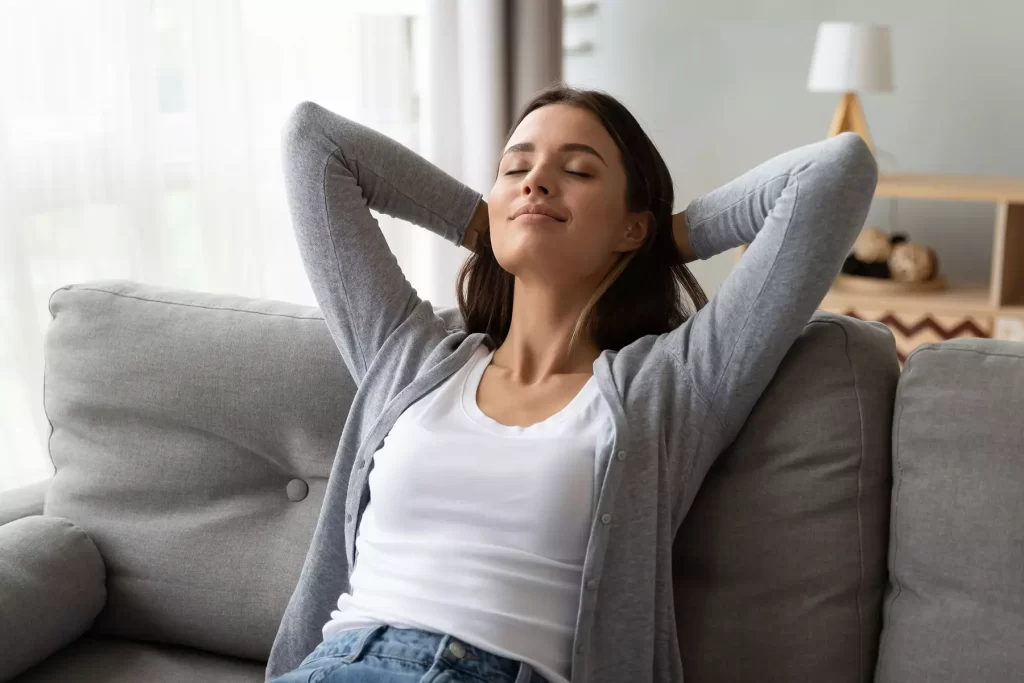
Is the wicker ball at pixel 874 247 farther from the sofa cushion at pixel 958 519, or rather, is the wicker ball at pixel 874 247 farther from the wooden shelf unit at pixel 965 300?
the sofa cushion at pixel 958 519

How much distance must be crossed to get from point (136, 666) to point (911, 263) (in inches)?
103

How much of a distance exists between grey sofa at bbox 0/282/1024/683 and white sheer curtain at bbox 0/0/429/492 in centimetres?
58

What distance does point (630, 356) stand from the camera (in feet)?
4.76

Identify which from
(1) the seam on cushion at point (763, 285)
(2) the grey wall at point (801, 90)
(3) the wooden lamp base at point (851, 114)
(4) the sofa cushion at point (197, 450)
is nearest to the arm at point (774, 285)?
(1) the seam on cushion at point (763, 285)

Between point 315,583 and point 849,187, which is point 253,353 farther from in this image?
point 849,187

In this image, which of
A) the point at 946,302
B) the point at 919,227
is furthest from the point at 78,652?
the point at 919,227

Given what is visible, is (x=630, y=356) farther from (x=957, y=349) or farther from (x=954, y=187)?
(x=954, y=187)

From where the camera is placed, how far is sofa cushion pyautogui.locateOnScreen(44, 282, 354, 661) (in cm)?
166

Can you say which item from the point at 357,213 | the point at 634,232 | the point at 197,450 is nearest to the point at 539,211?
the point at 634,232

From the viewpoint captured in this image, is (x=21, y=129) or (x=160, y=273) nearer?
(x=21, y=129)

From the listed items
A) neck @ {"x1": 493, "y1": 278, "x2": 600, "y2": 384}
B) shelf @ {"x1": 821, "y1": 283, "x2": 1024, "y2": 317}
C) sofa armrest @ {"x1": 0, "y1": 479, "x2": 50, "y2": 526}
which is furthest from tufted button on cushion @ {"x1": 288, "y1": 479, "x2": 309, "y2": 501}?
shelf @ {"x1": 821, "y1": 283, "x2": 1024, "y2": 317}

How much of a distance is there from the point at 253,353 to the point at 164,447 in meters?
0.21

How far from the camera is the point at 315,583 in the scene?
1531 mm

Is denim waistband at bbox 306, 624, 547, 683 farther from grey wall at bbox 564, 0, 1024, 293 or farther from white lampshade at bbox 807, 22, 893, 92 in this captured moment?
grey wall at bbox 564, 0, 1024, 293
